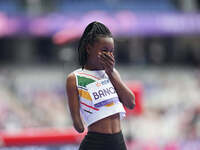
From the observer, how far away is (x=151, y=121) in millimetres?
13734

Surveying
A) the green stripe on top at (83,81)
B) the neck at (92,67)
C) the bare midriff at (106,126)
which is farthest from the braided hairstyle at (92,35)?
the bare midriff at (106,126)

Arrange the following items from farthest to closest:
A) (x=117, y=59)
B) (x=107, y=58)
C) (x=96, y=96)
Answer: (x=117, y=59) → (x=96, y=96) → (x=107, y=58)

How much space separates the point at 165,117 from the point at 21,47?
401 inches

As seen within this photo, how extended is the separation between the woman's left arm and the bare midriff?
0.53ft

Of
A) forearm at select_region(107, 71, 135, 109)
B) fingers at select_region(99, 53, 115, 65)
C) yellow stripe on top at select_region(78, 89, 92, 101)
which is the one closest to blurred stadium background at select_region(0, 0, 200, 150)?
forearm at select_region(107, 71, 135, 109)

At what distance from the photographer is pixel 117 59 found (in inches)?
891

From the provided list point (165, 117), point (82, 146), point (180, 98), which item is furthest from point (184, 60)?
point (82, 146)

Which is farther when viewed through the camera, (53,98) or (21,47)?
(21,47)

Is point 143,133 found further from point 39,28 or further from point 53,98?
point 39,28

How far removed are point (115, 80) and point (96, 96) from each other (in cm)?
19

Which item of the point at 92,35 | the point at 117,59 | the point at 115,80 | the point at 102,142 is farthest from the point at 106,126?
the point at 117,59

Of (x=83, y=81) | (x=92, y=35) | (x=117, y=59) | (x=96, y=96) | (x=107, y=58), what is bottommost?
(x=117, y=59)

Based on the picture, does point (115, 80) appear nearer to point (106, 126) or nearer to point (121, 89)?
point (121, 89)

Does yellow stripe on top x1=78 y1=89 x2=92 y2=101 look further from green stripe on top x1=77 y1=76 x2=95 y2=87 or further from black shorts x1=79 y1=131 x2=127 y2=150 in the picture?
black shorts x1=79 y1=131 x2=127 y2=150
